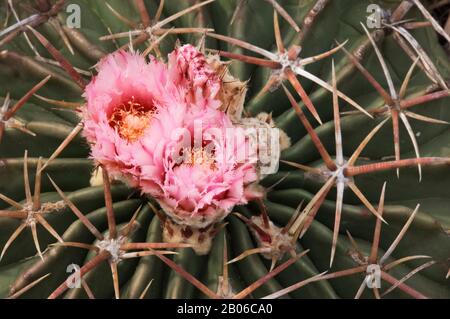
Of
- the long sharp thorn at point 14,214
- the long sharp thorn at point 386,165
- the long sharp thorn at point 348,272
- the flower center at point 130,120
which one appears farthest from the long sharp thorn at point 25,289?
the long sharp thorn at point 386,165

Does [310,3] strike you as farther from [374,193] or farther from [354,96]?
[374,193]

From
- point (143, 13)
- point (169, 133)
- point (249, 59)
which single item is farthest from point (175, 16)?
point (169, 133)

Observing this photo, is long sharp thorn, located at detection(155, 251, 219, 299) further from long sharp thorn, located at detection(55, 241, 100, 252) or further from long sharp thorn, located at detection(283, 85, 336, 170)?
long sharp thorn, located at detection(283, 85, 336, 170)

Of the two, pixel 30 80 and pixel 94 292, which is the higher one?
pixel 30 80

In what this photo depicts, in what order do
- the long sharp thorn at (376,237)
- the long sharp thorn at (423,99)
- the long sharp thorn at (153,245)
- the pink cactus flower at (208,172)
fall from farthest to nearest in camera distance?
1. the long sharp thorn at (423,99)
2. the long sharp thorn at (376,237)
3. the long sharp thorn at (153,245)
4. the pink cactus flower at (208,172)

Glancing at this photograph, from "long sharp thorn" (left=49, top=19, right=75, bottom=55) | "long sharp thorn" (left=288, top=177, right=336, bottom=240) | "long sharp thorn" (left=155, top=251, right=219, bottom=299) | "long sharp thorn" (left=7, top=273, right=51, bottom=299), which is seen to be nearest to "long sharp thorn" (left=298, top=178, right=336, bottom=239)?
"long sharp thorn" (left=288, top=177, right=336, bottom=240)

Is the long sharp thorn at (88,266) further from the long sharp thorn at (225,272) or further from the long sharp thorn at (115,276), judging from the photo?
the long sharp thorn at (225,272)

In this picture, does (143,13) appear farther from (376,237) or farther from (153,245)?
(376,237)

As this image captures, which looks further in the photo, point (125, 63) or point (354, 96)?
point (354, 96)

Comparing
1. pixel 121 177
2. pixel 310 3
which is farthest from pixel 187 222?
pixel 310 3
